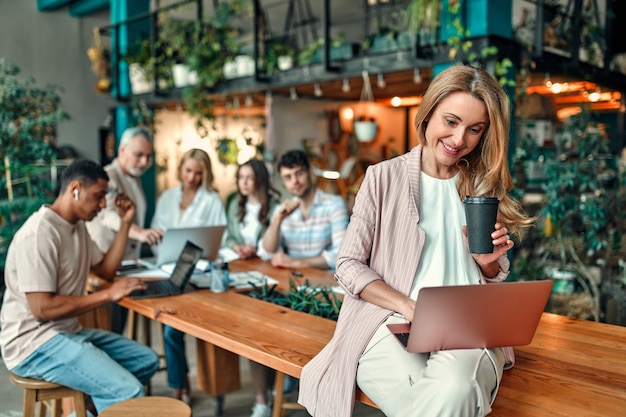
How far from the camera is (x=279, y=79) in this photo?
6.33 m

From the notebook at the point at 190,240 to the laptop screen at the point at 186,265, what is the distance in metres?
0.35

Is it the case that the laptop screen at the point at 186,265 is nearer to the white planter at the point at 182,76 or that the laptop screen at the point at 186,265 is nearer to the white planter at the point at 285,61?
the white planter at the point at 285,61

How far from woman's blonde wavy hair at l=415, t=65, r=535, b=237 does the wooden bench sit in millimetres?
476

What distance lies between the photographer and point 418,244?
5.76 feet

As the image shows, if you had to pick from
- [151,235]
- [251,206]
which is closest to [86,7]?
[251,206]

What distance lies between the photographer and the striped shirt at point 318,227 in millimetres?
3879

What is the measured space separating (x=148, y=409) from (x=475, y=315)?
4.29ft

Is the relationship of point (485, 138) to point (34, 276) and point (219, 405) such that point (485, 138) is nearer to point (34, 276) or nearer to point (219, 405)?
point (34, 276)

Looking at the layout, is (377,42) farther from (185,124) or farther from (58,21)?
(58,21)

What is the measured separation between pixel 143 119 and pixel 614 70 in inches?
233

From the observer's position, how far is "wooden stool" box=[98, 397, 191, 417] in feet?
7.18

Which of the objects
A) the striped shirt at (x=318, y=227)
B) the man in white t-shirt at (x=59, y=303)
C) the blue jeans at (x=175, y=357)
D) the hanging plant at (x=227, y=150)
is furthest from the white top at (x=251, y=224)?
the hanging plant at (x=227, y=150)

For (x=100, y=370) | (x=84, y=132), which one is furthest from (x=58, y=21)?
(x=100, y=370)

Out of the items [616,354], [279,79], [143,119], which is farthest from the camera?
[143,119]
